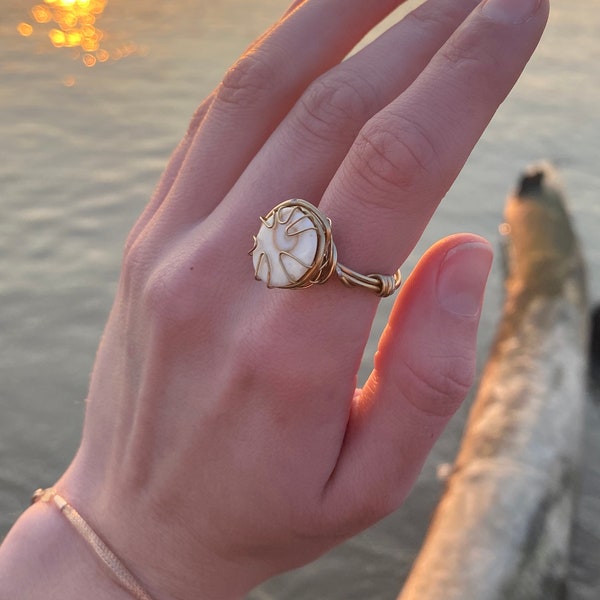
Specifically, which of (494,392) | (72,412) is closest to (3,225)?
(72,412)

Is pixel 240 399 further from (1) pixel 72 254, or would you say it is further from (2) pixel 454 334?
(1) pixel 72 254

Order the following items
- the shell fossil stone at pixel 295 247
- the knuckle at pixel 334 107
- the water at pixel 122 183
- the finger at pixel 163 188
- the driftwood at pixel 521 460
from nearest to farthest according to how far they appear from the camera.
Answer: the shell fossil stone at pixel 295 247 → the knuckle at pixel 334 107 → the finger at pixel 163 188 → the driftwood at pixel 521 460 → the water at pixel 122 183

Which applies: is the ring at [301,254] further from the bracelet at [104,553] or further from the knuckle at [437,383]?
the bracelet at [104,553]

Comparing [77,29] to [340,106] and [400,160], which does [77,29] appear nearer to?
[340,106]

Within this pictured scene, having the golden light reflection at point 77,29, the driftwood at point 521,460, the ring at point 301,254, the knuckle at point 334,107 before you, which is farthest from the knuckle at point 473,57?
the golden light reflection at point 77,29

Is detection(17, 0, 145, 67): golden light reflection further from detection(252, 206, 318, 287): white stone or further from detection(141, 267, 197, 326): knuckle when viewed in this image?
detection(252, 206, 318, 287): white stone
